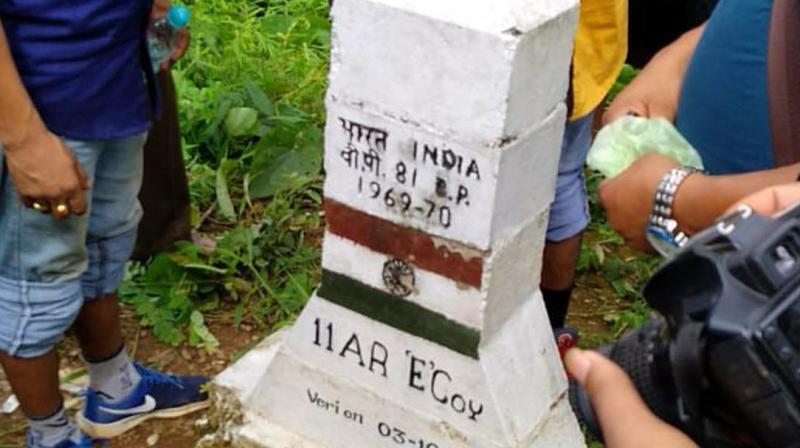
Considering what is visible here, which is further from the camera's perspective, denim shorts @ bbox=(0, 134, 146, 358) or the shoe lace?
the shoe lace

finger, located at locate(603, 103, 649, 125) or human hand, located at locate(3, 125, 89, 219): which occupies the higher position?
finger, located at locate(603, 103, 649, 125)

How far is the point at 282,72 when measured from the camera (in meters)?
4.61

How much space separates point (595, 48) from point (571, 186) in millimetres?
386

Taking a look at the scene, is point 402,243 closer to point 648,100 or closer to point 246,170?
point 648,100

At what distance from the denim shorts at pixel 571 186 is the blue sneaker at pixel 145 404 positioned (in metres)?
1.03

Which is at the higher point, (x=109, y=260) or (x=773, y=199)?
(x=773, y=199)

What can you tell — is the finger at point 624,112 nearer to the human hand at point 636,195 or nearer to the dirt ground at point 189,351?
the human hand at point 636,195

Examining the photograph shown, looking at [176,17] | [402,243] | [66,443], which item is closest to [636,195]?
[402,243]

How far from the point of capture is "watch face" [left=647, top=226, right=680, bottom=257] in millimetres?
1987

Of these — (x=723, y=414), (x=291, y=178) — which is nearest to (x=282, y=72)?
(x=291, y=178)

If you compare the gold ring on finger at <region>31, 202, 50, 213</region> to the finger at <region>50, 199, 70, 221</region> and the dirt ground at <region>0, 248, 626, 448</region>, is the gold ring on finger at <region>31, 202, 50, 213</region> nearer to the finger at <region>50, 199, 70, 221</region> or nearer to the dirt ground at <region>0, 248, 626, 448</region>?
the finger at <region>50, 199, 70, 221</region>

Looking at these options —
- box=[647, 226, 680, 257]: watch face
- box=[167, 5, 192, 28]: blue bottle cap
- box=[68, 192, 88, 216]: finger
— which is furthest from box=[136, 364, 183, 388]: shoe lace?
box=[647, 226, 680, 257]: watch face

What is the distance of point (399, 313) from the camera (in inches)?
94.9

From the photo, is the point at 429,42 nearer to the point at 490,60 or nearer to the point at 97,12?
the point at 490,60
